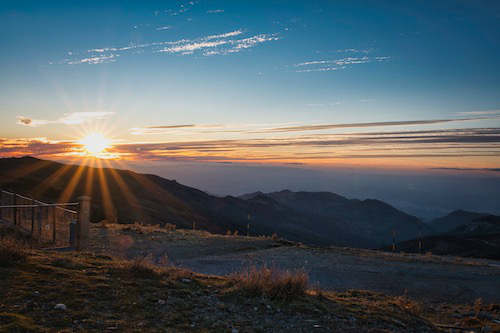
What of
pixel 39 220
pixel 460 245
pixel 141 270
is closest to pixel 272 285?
pixel 141 270

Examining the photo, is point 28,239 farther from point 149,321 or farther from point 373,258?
point 373,258

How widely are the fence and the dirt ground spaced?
1345 mm

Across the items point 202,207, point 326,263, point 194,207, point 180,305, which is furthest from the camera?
point 202,207

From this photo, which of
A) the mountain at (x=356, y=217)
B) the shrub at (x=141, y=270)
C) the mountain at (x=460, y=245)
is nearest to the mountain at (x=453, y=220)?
the mountain at (x=356, y=217)

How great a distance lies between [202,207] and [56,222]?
283 ft

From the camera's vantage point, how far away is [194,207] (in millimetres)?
91125

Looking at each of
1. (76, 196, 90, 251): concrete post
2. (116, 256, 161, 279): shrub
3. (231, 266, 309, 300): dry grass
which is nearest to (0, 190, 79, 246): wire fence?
(76, 196, 90, 251): concrete post

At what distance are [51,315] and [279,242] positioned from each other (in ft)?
48.2

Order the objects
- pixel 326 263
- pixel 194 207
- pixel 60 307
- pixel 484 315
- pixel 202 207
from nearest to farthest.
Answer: pixel 60 307, pixel 484 315, pixel 326 263, pixel 194 207, pixel 202 207

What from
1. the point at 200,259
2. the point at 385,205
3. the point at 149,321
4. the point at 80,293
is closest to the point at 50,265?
the point at 80,293

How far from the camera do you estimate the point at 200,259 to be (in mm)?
14258

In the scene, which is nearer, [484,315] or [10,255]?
[10,255]

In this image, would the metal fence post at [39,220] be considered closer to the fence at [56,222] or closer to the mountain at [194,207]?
the fence at [56,222]

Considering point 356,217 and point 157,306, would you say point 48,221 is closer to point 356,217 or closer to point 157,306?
point 157,306
